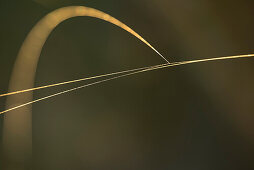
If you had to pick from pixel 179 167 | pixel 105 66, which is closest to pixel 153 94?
pixel 105 66

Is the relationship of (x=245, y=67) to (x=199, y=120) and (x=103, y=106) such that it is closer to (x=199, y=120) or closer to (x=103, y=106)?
(x=199, y=120)

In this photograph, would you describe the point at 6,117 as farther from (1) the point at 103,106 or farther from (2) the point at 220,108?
(2) the point at 220,108

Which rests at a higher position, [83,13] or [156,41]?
[83,13]

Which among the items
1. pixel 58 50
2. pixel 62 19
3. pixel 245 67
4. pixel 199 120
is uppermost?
pixel 62 19

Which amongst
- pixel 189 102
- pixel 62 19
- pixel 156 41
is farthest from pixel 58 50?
pixel 189 102

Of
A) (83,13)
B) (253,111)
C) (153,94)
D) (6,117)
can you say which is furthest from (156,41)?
(6,117)

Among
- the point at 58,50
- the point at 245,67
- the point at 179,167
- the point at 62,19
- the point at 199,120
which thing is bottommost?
the point at 179,167

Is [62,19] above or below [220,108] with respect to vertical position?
above
